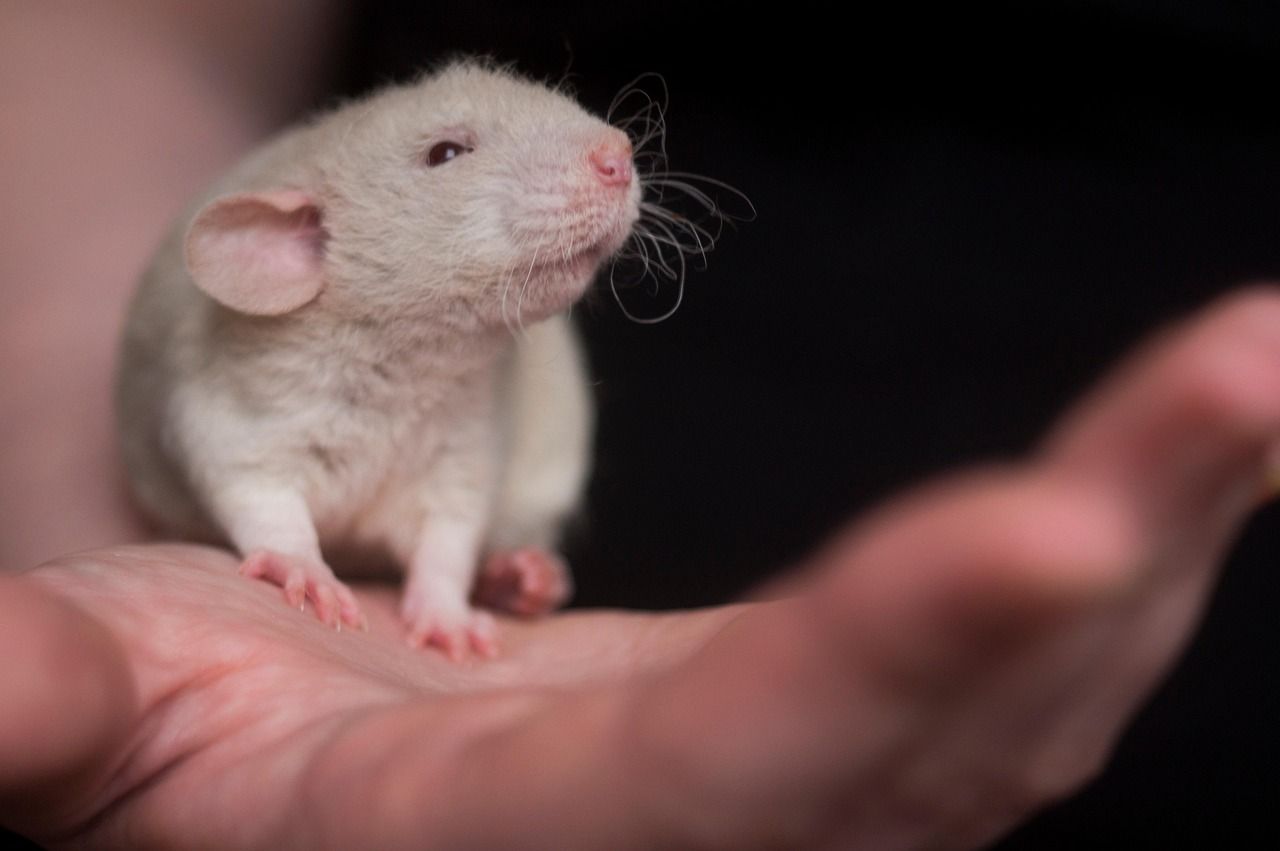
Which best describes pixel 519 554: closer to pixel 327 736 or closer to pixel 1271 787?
pixel 327 736

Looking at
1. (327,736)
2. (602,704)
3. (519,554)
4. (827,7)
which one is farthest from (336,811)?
(827,7)

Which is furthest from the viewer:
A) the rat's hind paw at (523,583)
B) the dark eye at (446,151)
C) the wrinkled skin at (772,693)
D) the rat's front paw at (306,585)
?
the rat's hind paw at (523,583)

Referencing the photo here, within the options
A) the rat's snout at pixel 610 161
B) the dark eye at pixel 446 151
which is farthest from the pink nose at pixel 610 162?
the dark eye at pixel 446 151

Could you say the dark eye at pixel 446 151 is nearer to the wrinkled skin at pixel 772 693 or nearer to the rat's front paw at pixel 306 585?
the rat's front paw at pixel 306 585

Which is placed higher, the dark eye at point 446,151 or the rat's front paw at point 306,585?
the dark eye at point 446,151

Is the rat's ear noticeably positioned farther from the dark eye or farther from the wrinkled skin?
the wrinkled skin

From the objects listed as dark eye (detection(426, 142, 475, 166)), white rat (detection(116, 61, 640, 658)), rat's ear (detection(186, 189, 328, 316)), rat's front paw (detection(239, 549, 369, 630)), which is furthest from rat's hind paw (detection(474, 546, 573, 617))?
dark eye (detection(426, 142, 475, 166))

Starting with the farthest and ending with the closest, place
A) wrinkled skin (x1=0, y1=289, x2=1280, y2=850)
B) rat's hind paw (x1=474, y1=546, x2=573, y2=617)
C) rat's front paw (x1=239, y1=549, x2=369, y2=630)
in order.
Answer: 1. rat's hind paw (x1=474, y1=546, x2=573, y2=617)
2. rat's front paw (x1=239, y1=549, x2=369, y2=630)
3. wrinkled skin (x1=0, y1=289, x2=1280, y2=850)
